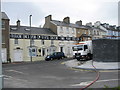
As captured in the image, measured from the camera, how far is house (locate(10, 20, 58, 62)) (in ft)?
142

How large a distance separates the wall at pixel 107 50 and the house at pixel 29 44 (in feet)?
71.0

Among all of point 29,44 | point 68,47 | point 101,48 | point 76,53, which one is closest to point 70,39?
point 68,47

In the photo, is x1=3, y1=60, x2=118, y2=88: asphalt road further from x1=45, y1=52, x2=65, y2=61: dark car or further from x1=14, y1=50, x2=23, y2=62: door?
x1=14, y1=50, x2=23, y2=62: door

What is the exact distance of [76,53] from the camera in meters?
32.1

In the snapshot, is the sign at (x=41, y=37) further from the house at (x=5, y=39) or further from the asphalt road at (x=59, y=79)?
the asphalt road at (x=59, y=79)

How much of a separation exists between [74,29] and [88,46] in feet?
82.2

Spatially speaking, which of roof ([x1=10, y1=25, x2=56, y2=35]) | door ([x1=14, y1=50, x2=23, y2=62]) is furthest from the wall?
roof ([x1=10, y1=25, x2=56, y2=35])

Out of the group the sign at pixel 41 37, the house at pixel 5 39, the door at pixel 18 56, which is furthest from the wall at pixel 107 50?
the sign at pixel 41 37

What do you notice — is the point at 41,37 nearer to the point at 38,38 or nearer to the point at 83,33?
the point at 38,38

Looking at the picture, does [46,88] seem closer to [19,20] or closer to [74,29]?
[19,20]

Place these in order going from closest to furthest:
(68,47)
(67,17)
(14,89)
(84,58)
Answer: (14,89)
(84,58)
(68,47)
(67,17)

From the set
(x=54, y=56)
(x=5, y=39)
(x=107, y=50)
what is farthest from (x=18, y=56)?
(x=107, y=50)

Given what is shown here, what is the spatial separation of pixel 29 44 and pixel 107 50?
83.5 feet

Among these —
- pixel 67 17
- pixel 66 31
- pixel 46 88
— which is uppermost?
pixel 67 17
